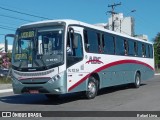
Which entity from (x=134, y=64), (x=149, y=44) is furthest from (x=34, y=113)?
(x=149, y=44)

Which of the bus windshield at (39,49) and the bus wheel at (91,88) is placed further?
the bus wheel at (91,88)

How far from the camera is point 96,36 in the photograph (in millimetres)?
16391

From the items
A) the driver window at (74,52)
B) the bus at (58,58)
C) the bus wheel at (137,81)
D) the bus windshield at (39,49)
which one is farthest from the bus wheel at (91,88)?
the bus wheel at (137,81)

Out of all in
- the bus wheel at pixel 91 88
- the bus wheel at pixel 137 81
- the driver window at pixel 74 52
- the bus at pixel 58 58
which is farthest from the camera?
the bus wheel at pixel 137 81

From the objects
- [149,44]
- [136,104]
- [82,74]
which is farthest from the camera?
[149,44]

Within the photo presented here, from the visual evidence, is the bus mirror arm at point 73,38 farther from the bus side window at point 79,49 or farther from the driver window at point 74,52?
the bus side window at point 79,49

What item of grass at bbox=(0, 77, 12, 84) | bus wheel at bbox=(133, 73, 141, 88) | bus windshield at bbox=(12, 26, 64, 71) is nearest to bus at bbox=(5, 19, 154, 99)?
Answer: bus windshield at bbox=(12, 26, 64, 71)

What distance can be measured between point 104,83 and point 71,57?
370 centimetres

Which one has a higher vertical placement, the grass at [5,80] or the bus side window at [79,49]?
the bus side window at [79,49]

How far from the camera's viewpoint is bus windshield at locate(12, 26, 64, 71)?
13469mm

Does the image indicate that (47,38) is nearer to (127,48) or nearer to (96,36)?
(96,36)

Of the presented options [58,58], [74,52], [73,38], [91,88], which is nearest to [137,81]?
[91,88]

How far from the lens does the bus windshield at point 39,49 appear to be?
13469 millimetres

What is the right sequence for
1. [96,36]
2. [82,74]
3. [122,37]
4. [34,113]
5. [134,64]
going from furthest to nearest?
1. [134,64]
2. [122,37]
3. [96,36]
4. [82,74]
5. [34,113]
